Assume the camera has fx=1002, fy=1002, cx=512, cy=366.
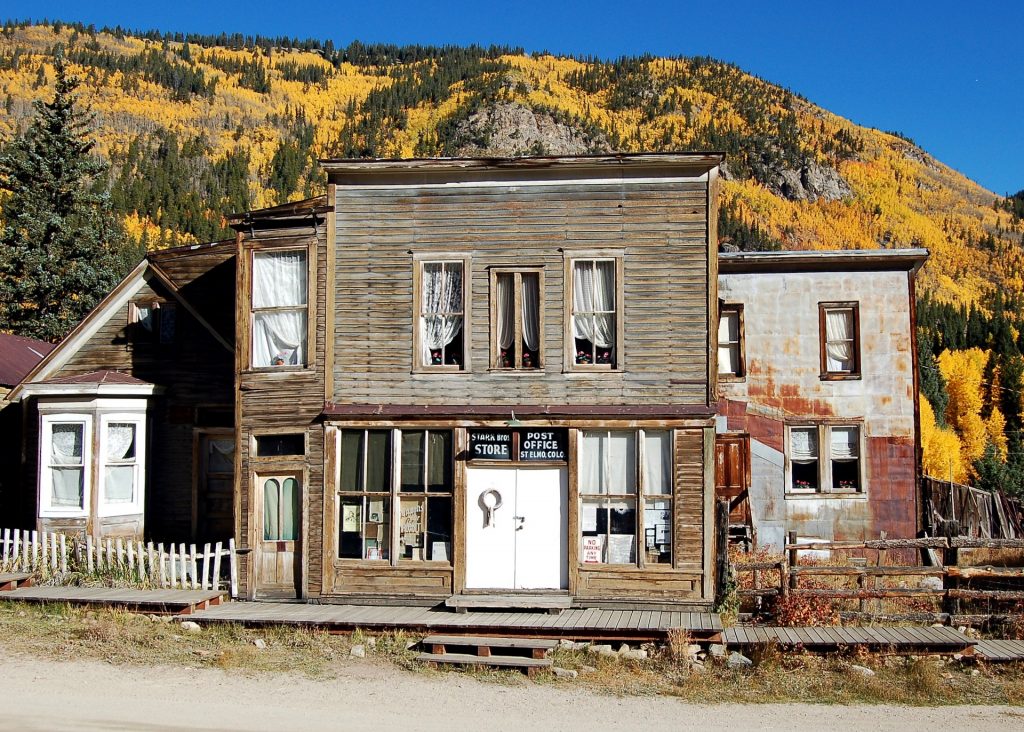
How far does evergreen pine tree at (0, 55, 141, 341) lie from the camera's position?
4134 centimetres

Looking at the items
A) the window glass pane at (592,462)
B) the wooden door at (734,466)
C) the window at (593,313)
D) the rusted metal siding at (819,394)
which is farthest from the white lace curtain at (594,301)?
the rusted metal siding at (819,394)

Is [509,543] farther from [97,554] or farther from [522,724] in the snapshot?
[97,554]

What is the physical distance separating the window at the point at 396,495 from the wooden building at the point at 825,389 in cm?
875

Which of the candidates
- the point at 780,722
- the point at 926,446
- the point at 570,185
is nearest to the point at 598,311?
the point at 570,185

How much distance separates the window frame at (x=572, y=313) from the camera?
16688 mm

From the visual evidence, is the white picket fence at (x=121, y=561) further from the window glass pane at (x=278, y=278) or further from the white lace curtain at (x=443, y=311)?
the white lace curtain at (x=443, y=311)

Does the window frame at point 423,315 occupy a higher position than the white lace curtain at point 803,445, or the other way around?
the window frame at point 423,315

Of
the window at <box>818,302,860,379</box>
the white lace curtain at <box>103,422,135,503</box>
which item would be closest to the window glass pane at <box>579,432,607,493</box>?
the window at <box>818,302,860,379</box>

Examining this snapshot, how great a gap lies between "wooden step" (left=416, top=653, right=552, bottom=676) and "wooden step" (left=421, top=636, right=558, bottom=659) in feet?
0.39

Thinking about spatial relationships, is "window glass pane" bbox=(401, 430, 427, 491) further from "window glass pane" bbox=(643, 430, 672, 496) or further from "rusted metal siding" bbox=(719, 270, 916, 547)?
"rusted metal siding" bbox=(719, 270, 916, 547)

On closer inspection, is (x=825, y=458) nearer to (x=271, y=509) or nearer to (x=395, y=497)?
(x=395, y=497)

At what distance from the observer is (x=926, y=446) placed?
84.6 metres

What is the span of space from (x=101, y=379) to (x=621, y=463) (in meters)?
10.8

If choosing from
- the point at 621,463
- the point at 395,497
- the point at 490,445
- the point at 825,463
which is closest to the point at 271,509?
the point at 395,497
